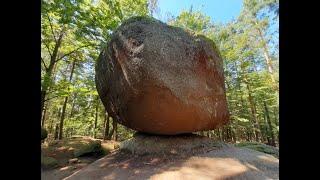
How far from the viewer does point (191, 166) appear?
264 inches

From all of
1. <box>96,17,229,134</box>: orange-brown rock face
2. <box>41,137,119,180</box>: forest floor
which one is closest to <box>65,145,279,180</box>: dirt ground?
<box>96,17,229,134</box>: orange-brown rock face

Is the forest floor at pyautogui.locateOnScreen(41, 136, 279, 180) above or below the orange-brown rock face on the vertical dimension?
below

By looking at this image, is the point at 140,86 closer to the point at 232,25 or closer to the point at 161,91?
the point at 161,91

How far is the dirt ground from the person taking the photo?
20.4 feet

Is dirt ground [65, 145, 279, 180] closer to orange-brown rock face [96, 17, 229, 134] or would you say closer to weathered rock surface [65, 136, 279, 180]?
weathered rock surface [65, 136, 279, 180]

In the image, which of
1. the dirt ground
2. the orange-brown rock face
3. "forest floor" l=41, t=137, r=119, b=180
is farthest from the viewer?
"forest floor" l=41, t=137, r=119, b=180

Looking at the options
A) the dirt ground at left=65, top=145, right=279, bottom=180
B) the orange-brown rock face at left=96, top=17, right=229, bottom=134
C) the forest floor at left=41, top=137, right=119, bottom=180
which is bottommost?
the forest floor at left=41, top=137, right=119, bottom=180

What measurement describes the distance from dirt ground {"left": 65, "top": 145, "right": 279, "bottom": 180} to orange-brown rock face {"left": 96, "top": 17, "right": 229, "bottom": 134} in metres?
1.00

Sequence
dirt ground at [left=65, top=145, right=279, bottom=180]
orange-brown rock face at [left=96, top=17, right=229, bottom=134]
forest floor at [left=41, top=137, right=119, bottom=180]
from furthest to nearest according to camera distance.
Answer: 1. forest floor at [left=41, top=137, right=119, bottom=180]
2. orange-brown rock face at [left=96, top=17, right=229, bottom=134]
3. dirt ground at [left=65, top=145, right=279, bottom=180]

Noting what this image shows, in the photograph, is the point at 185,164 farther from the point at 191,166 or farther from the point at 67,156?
the point at 67,156

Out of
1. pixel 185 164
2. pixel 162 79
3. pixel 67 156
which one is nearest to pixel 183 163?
pixel 185 164

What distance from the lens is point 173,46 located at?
8.09 metres
